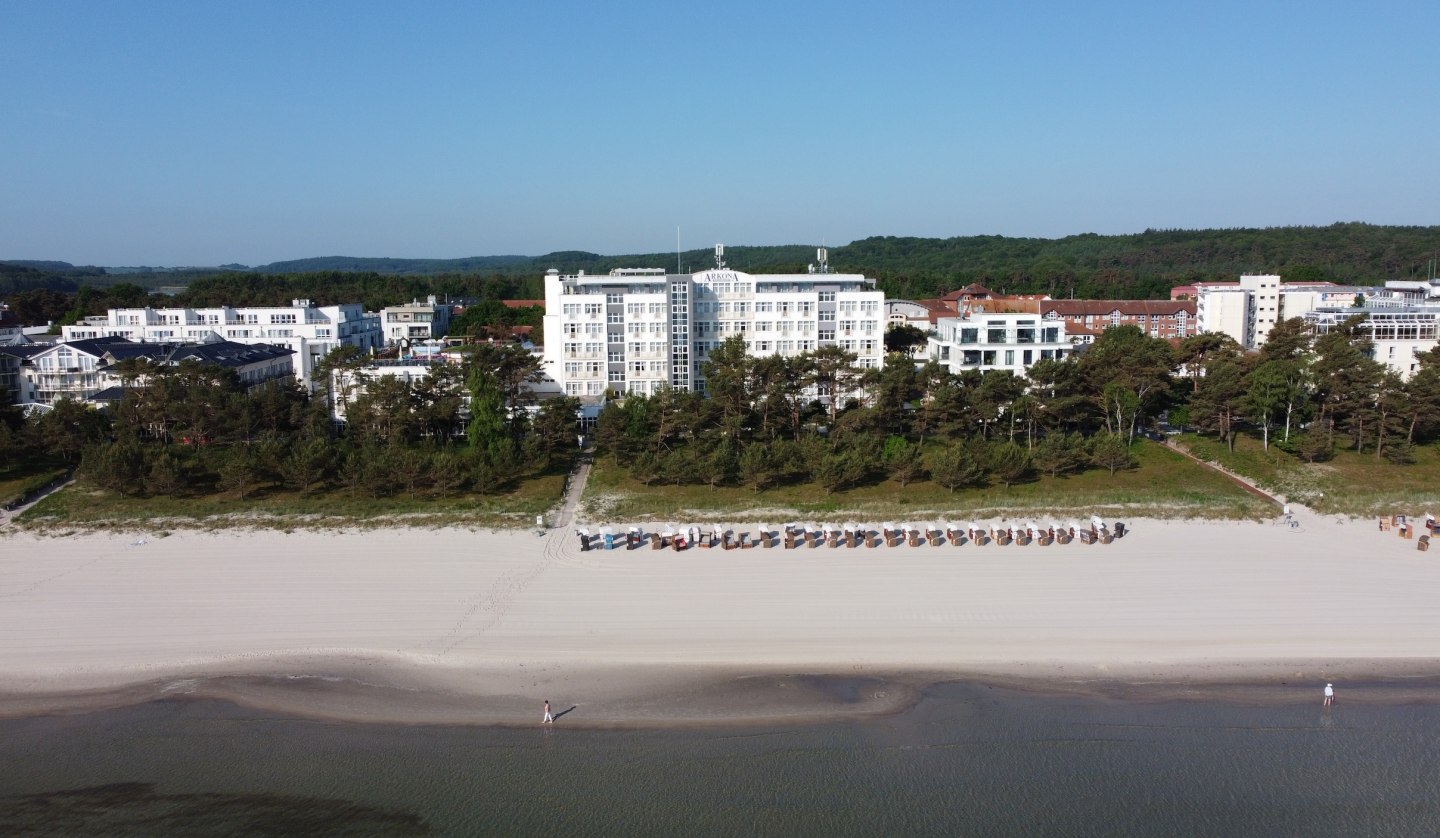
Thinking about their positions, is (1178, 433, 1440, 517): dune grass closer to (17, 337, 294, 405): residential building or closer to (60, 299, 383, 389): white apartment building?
(17, 337, 294, 405): residential building

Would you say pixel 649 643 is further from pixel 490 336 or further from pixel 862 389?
pixel 490 336

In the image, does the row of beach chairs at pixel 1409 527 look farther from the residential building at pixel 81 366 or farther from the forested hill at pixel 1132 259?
the forested hill at pixel 1132 259

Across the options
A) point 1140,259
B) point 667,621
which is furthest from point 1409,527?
point 1140,259

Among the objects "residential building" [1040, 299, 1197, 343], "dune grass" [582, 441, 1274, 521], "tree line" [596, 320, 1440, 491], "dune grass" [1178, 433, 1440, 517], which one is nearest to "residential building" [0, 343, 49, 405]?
"tree line" [596, 320, 1440, 491]

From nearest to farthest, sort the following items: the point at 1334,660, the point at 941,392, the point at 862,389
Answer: the point at 1334,660, the point at 941,392, the point at 862,389

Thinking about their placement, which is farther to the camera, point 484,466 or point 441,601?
point 484,466

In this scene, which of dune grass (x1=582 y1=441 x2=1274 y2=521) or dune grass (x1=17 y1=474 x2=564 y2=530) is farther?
dune grass (x1=582 y1=441 x2=1274 y2=521)

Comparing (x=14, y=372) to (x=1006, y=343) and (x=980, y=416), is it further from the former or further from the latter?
(x=1006, y=343)

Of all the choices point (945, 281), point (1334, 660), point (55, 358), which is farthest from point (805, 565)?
point (945, 281)
